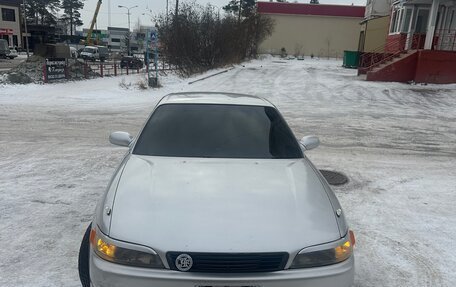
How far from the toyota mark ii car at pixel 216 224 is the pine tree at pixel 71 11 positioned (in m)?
114

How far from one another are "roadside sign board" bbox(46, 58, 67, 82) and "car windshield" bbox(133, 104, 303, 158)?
1805cm

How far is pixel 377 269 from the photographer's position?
378 centimetres

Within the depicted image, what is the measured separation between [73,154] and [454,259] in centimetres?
622

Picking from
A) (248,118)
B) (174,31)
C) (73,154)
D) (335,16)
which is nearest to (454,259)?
(248,118)

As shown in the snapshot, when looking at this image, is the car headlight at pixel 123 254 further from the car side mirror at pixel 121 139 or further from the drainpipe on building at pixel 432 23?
the drainpipe on building at pixel 432 23

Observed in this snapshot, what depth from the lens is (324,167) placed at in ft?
23.2

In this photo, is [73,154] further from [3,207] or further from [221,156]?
[221,156]

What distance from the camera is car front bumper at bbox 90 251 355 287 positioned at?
2.39 m

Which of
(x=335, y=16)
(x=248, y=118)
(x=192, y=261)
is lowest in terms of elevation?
(x=192, y=261)

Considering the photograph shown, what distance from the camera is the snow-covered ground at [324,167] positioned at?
3.86 m

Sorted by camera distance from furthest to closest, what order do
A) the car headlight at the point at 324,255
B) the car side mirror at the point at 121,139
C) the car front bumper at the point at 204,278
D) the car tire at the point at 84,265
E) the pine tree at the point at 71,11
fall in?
the pine tree at the point at 71,11
the car side mirror at the point at 121,139
the car tire at the point at 84,265
the car headlight at the point at 324,255
the car front bumper at the point at 204,278

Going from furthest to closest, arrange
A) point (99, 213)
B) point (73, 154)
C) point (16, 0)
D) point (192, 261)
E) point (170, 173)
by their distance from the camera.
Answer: point (16, 0)
point (73, 154)
point (170, 173)
point (99, 213)
point (192, 261)

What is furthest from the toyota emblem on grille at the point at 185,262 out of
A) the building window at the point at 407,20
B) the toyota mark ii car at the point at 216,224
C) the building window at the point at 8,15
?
the building window at the point at 8,15

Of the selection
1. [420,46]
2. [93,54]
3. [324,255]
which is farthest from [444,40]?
[93,54]
